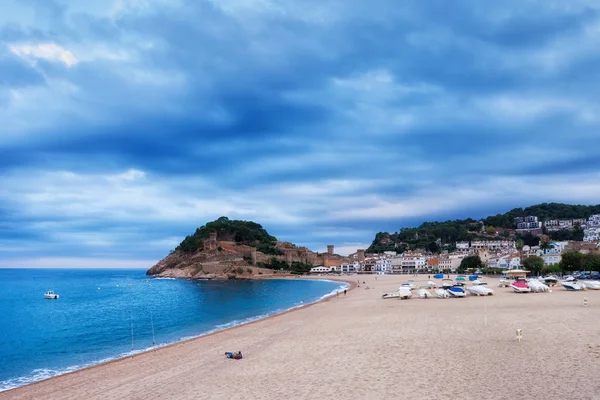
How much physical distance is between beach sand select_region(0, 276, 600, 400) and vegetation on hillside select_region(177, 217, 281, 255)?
4569 inches

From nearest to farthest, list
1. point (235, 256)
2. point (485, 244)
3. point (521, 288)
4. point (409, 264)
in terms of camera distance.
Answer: point (521, 288) → point (235, 256) → point (409, 264) → point (485, 244)

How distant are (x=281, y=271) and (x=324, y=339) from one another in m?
113

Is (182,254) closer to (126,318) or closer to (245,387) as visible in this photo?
(126,318)

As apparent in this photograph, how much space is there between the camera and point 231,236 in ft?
468

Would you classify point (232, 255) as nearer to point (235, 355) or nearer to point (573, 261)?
point (573, 261)

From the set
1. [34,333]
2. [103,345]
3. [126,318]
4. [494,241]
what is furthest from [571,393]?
[494,241]

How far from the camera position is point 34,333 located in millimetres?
28906

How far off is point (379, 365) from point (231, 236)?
436 ft

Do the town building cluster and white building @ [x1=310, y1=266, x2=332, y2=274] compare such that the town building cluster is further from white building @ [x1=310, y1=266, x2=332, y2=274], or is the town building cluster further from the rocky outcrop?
the rocky outcrop

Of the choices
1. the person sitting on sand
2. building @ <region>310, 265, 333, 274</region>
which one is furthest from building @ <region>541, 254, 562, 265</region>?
the person sitting on sand

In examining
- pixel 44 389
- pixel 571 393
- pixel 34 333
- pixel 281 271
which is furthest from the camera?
pixel 281 271

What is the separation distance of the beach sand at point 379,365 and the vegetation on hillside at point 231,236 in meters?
116

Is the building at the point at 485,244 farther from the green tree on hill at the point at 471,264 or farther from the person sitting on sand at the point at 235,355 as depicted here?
the person sitting on sand at the point at 235,355

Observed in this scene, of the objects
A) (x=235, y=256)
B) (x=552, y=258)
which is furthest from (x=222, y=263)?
(x=552, y=258)
